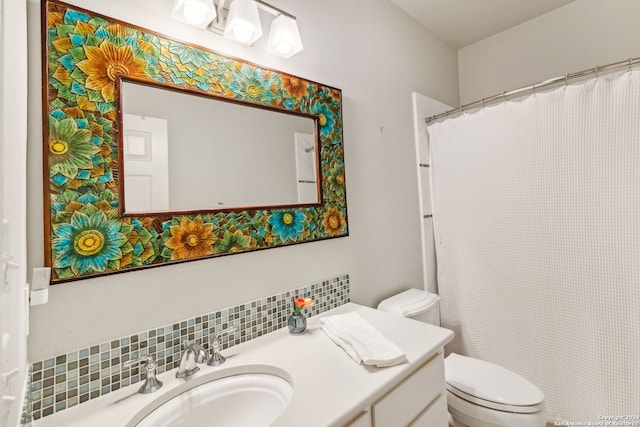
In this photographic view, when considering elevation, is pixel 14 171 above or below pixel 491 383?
above

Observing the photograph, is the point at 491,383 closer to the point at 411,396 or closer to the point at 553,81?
the point at 411,396

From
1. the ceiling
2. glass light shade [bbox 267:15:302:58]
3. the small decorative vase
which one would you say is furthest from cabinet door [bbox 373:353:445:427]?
the ceiling

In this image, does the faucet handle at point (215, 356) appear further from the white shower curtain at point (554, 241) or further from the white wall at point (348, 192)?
the white shower curtain at point (554, 241)

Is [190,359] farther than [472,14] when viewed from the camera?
No

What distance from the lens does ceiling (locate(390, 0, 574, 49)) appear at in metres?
2.03

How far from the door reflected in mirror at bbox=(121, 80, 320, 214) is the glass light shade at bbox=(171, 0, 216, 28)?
0.79 ft

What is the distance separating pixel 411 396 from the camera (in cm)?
100

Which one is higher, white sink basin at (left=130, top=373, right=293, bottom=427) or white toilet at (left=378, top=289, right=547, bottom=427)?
white sink basin at (left=130, top=373, right=293, bottom=427)

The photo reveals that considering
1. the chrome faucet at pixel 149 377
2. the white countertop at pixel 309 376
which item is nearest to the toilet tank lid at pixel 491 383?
the white countertop at pixel 309 376

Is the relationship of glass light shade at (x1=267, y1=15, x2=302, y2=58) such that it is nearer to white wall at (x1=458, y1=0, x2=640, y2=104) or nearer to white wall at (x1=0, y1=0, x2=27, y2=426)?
white wall at (x1=0, y1=0, x2=27, y2=426)

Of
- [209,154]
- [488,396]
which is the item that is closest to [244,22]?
[209,154]

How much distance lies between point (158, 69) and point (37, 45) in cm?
29

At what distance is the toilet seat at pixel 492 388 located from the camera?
4.07 feet

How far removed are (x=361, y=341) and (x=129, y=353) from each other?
2.41 ft
